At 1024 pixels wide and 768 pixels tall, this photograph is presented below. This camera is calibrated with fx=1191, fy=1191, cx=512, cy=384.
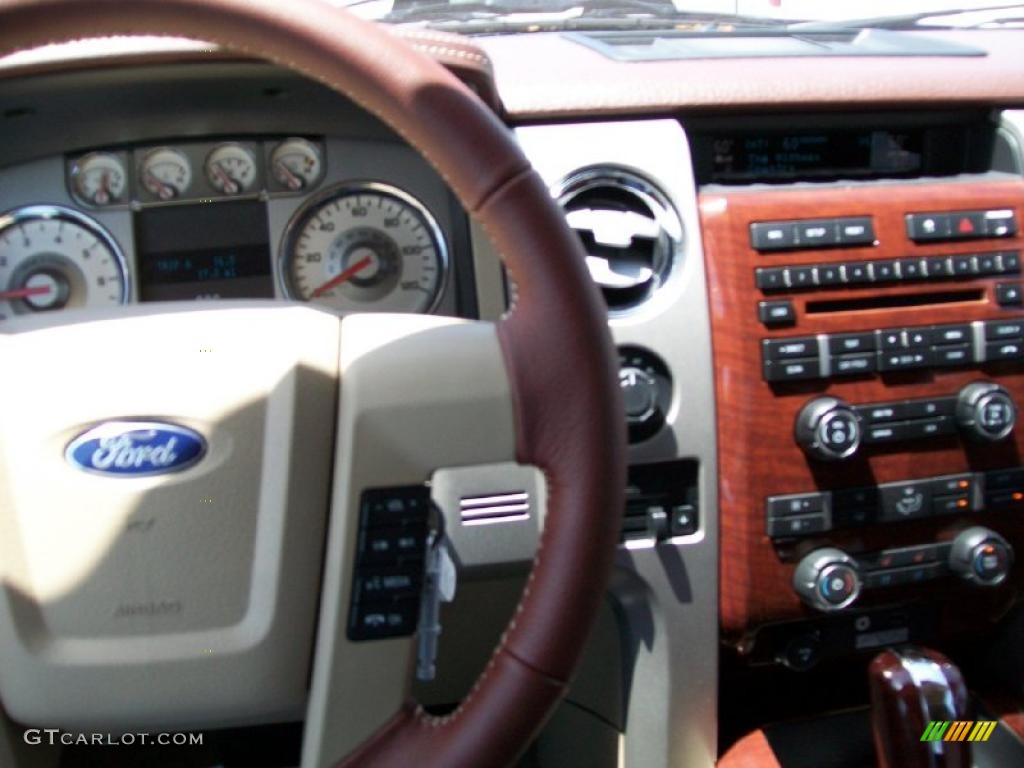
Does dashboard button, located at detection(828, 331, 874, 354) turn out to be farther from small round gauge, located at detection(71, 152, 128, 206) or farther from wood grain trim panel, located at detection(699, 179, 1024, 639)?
small round gauge, located at detection(71, 152, 128, 206)

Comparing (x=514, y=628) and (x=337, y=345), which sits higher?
(x=337, y=345)

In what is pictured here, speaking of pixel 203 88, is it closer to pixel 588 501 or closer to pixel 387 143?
pixel 387 143

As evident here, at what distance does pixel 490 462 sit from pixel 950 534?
0.85 meters

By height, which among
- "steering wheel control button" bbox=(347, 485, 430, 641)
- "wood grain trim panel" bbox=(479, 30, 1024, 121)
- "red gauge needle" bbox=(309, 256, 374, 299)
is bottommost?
"steering wheel control button" bbox=(347, 485, 430, 641)

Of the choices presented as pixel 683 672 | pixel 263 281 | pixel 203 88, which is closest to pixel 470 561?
pixel 683 672

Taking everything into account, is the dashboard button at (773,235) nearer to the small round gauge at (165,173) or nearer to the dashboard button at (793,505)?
the dashboard button at (793,505)

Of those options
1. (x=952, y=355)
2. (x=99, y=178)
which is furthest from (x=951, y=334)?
(x=99, y=178)

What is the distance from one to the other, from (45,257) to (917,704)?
1.24 m

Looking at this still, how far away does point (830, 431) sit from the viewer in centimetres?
149

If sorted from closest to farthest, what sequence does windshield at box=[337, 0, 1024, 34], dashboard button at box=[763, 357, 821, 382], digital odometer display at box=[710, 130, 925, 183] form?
1. dashboard button at box=[763, 357, 821, 382]
2. digital odometer display at box=[710, 130, 925, 183]
3. windshield at box=[337, 0, 1024, 34]

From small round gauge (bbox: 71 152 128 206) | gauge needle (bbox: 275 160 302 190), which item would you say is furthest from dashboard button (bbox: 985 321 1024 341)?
small round gauge (bbox: 71 152 128 206)

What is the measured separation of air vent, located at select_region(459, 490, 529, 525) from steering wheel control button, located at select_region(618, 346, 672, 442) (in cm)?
17

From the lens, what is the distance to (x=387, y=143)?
159 centimetres

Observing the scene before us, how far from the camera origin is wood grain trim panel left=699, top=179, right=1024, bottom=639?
152 centimetres
